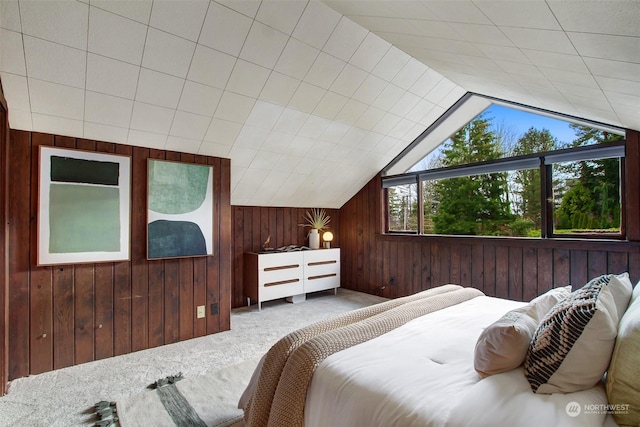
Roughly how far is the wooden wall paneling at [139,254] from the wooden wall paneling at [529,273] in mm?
3805

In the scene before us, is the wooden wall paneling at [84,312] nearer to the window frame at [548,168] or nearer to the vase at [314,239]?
the vase at [314,239]

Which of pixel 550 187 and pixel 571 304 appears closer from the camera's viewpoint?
pixel 571 304

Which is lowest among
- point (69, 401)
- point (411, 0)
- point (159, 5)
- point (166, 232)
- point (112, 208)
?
point (69, 401)

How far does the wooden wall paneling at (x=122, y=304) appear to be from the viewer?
2.73m

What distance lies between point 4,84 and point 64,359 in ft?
6.79

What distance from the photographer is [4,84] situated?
2016 mm

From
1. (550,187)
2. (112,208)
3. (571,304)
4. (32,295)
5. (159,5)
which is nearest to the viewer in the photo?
(571,304)

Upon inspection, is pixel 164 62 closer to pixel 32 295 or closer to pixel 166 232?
pixel 166 232

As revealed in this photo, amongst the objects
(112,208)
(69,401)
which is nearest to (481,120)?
(112,208)

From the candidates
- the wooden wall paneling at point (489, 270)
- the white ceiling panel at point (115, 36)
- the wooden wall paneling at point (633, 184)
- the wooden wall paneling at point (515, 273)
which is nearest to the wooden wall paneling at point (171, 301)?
the white ceiling panel at point (115, 36)

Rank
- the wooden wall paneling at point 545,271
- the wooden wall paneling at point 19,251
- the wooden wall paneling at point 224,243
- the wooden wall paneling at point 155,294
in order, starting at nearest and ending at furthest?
the wooden wall paneling at point 19,251 < the wooden wall paneling at point 155,294 < the wooden wall paneling at point 545,271 < the wooden wall paneling at point 224,243

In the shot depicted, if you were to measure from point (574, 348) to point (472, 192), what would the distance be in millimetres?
3078

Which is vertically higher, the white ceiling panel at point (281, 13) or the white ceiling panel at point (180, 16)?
the white ceiling panel at point (281, 13)

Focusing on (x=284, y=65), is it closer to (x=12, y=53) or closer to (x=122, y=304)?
(x=12, y=53)
